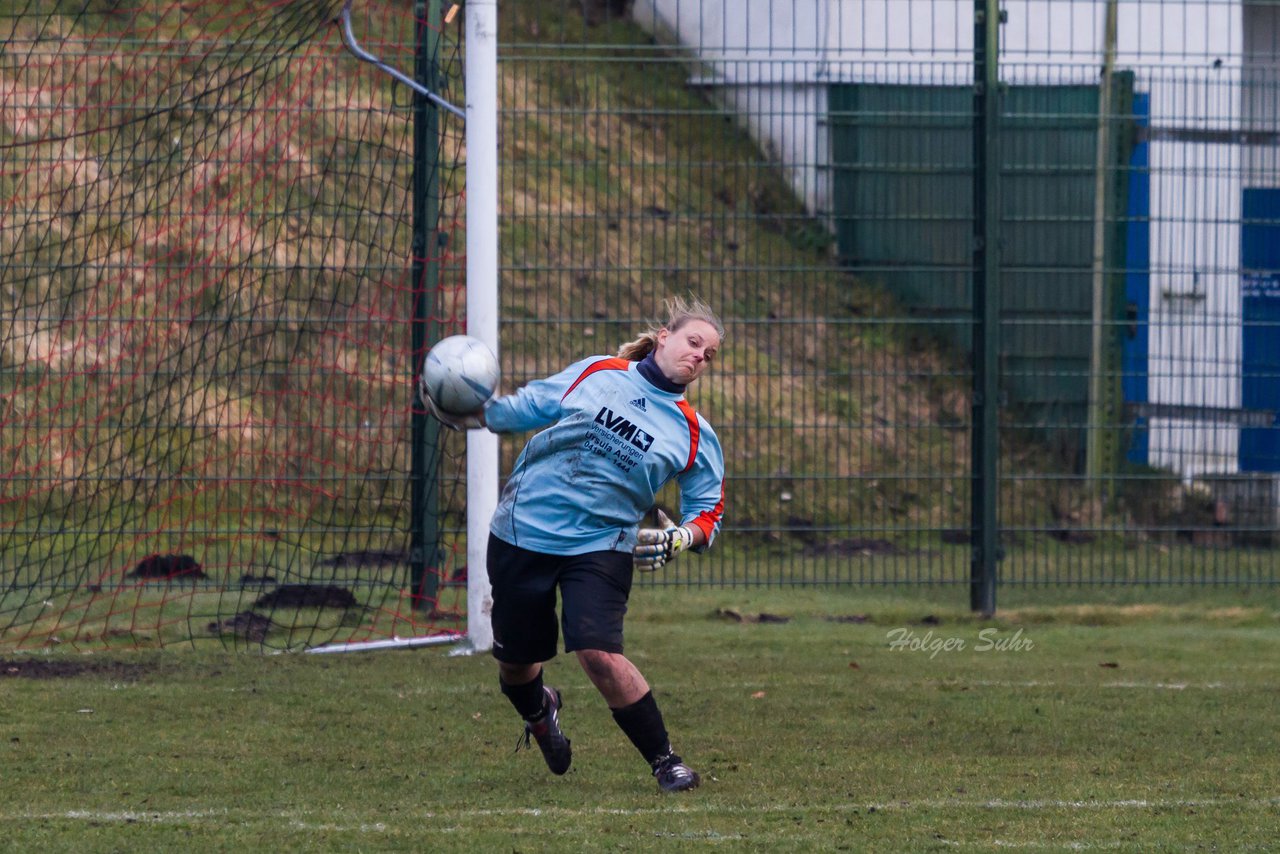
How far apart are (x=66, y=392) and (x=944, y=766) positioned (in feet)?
19.0

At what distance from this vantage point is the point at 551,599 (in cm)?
546

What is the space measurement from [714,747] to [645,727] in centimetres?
87

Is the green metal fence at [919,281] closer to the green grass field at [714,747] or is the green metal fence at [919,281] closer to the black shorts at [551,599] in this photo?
the green grass field at [714,747]

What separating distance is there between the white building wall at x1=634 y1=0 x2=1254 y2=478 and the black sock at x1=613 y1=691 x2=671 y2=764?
4760 mm

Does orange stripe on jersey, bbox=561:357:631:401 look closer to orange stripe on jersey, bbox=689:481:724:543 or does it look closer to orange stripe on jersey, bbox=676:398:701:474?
orange stripe on jersey, bbox=676:398:701:474

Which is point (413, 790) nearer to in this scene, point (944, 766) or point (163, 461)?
point (944, 766)

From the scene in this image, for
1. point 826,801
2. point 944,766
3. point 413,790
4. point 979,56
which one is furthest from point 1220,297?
point 413,790

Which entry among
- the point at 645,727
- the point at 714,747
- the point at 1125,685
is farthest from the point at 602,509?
the point at 1125,685

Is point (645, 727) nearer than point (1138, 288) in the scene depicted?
Yes

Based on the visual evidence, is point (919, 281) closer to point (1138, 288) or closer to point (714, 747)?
point (1138, 288)

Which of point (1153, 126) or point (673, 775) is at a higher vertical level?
point (1153, 126)

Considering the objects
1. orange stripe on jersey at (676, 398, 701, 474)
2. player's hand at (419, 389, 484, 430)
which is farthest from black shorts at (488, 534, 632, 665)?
player's hand at (419, 389, 484, 430)

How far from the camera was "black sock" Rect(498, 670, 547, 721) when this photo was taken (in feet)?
18.3

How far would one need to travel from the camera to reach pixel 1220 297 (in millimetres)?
9953
